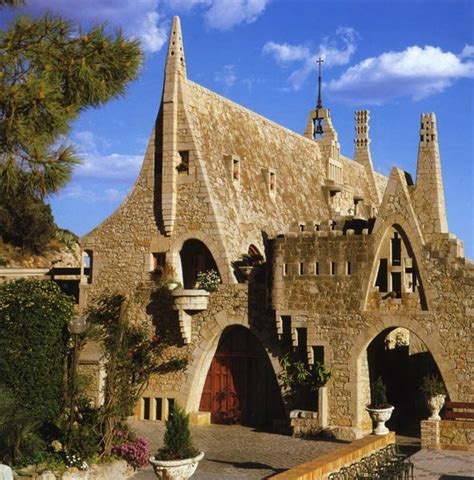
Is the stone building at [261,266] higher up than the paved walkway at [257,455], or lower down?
higher up

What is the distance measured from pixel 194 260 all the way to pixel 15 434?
11665mm

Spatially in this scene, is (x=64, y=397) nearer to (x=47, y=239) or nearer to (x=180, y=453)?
(x=180, y=453)

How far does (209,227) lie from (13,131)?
11.0 metres

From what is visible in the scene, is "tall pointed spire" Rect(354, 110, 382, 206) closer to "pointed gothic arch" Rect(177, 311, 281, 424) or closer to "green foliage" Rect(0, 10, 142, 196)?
"pointed gothic arch" Rect(177, 311, 281, 424)

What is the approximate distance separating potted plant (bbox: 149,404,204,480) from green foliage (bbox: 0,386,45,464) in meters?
3.75

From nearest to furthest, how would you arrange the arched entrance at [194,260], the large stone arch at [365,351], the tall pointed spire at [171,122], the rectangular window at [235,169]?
the large stone arch at [365,351] < the tall pointed spire at [171,122] < the arched entrance at [194,260] < the rectangular window at [235,169]

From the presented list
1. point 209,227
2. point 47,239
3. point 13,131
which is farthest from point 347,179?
point 13,131

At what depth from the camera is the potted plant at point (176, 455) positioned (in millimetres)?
13727

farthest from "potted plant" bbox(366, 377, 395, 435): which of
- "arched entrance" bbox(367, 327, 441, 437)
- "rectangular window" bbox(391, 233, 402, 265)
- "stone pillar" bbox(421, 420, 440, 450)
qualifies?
"arched entrance" bbox(367, 327, 441, 437)

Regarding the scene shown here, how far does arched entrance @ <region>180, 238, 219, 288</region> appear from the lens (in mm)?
27166

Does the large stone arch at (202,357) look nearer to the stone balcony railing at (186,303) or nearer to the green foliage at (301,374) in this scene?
the stone balcony railing at (186,303)

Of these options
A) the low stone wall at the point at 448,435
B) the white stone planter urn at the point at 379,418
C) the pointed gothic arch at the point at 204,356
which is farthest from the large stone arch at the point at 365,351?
the pointed gothic arch at the point at 204,356

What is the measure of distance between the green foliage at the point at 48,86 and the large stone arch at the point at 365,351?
1010 cm

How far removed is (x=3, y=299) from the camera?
62.4 ft
